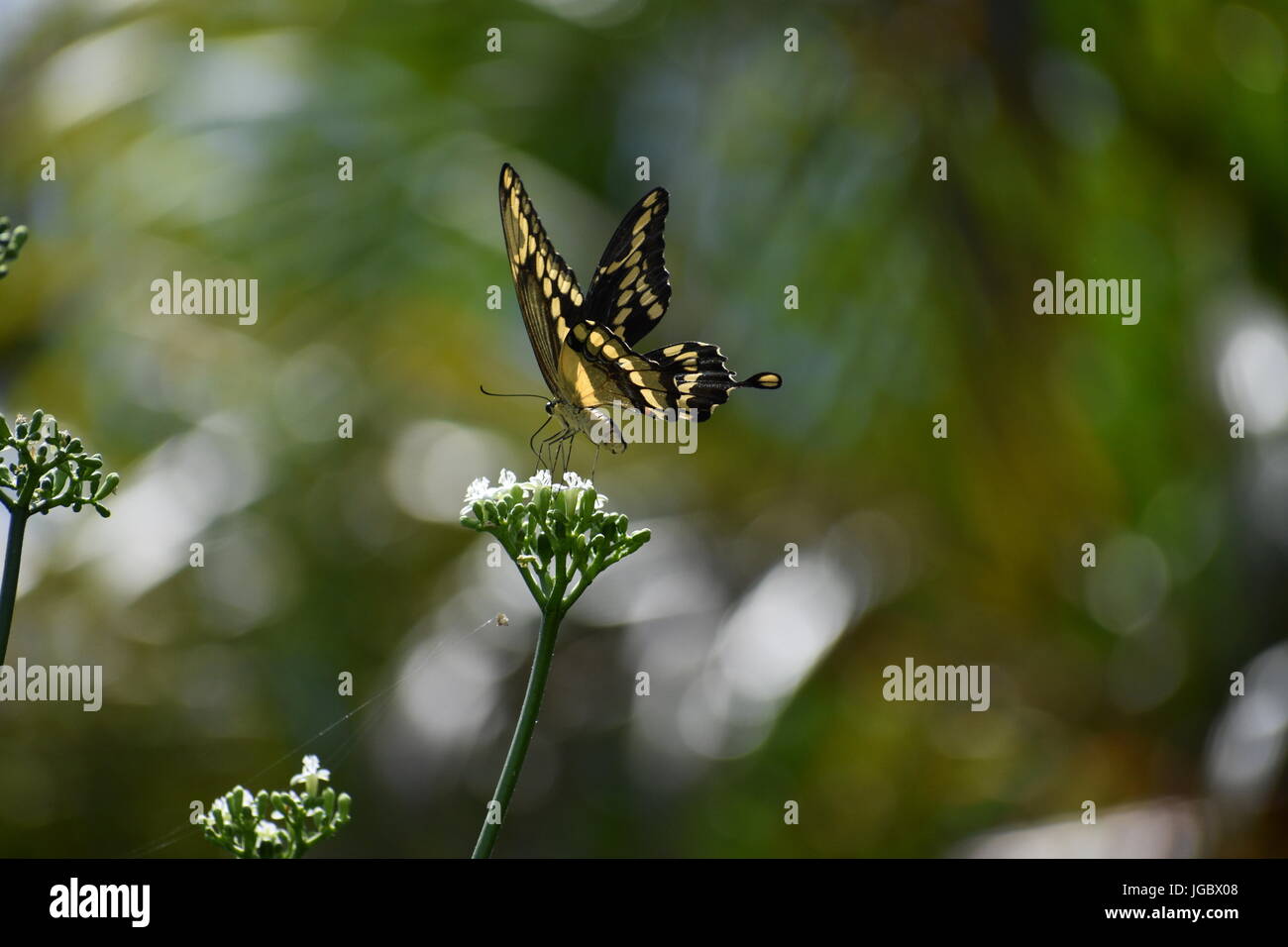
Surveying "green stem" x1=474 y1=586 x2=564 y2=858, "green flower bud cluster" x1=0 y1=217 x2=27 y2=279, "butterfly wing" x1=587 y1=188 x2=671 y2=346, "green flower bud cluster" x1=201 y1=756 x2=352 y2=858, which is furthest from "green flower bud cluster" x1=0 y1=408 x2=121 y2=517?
"butterfly wing" x1=587 y1=188 x2=671 y2=346

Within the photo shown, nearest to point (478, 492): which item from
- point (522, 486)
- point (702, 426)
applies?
point (522, 486)

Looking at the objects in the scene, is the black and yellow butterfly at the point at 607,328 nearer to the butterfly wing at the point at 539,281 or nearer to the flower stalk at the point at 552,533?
the butterfly wing at the point at 539,281

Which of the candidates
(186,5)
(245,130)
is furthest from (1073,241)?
(186,5)

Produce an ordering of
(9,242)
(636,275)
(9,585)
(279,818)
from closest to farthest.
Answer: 1. (9,585)
2. (9,242)
3. (279,818)
4. (636,275)

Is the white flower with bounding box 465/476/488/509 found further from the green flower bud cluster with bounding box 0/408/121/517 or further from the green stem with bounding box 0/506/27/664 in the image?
the green stem with bounding box 0/506/27/664

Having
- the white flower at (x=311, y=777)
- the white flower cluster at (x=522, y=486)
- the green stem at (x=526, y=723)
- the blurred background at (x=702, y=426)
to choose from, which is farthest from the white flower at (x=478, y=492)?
the blurred background at (x=702, y=426)

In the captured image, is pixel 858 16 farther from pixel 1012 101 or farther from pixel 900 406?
pixel 900 406

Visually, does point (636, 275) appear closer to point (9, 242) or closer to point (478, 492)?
point (478, 492)
